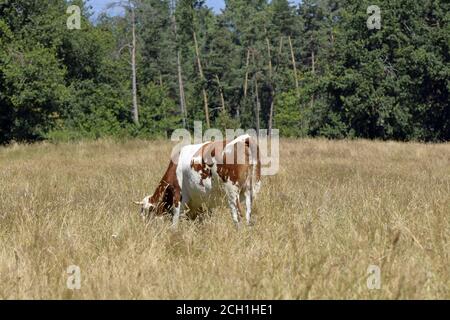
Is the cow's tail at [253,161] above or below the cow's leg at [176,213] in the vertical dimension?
above

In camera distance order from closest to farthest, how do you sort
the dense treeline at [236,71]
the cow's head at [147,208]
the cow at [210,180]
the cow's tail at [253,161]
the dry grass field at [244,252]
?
the dry grass field at [244,252], the cow at [210,180], the cow's tail at [253,161], the cow's head at [147,208], the dense treeline at [236,71]

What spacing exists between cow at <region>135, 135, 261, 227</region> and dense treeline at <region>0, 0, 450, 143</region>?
74.5 feet

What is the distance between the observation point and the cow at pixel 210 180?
6684 millimetres

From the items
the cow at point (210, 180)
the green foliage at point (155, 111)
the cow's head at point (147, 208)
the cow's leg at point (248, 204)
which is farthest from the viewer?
the green foliage at point (155, 111)

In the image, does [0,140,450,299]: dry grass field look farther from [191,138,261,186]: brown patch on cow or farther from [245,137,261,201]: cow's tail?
[191,138,261,186]: brown patch on cow

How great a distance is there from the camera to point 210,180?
686cm

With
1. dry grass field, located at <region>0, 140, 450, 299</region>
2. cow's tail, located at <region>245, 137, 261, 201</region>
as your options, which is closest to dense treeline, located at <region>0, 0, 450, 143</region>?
cow's tail, located at <region>245, 137, 261, 201</region>

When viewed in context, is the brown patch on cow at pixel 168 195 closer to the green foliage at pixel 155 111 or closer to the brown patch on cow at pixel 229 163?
the brown patch on cow at pixel 229 163

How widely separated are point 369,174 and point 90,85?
31.8 meters

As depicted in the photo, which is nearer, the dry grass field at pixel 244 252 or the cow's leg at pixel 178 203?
the dry grass field at pixel 244 252

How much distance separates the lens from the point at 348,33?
133 feet

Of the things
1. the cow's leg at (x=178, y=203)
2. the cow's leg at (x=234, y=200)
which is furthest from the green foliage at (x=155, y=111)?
the cow's leg at (x=234, y=200)

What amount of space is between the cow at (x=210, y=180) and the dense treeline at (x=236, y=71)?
2271 centimetres
